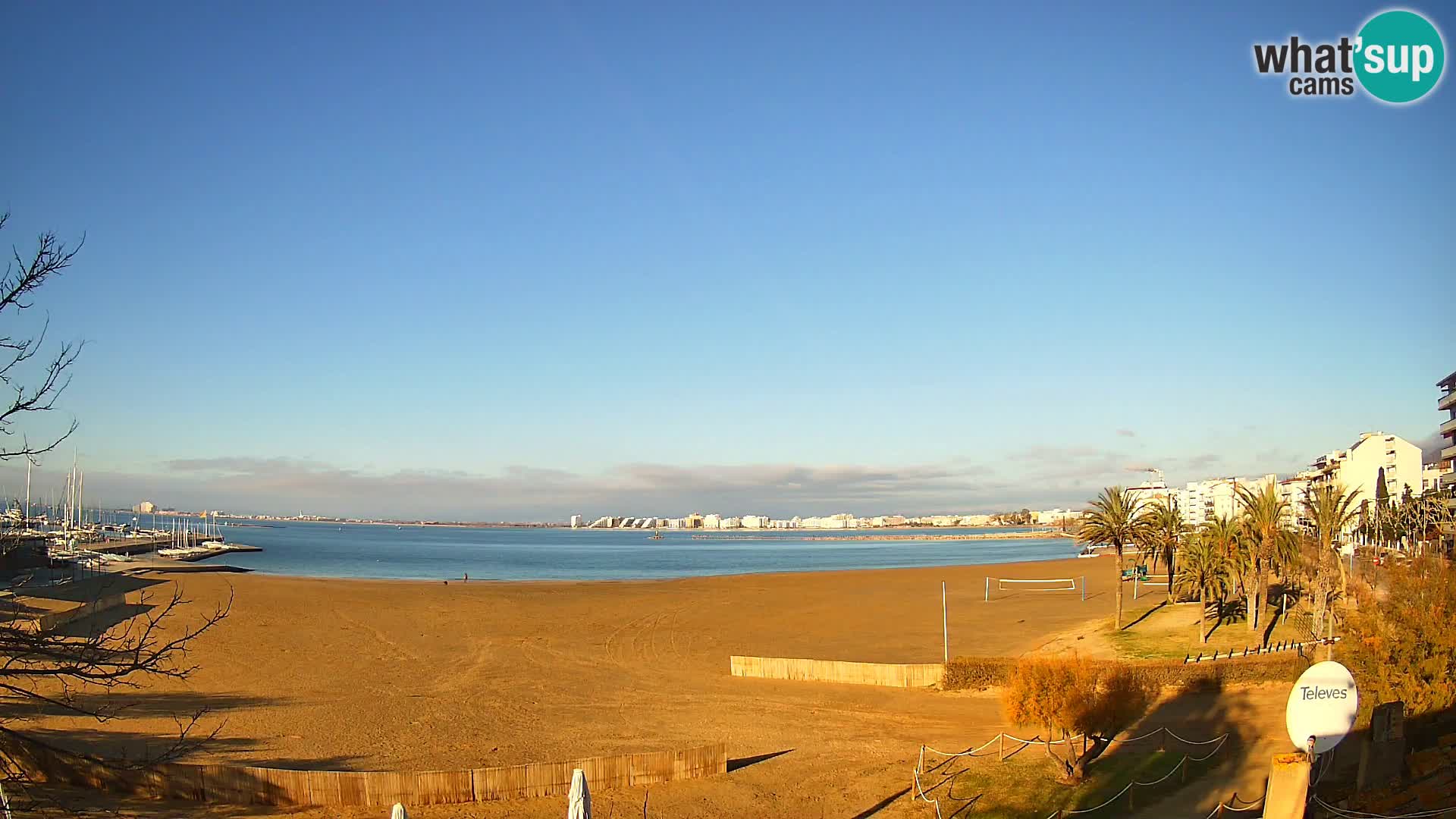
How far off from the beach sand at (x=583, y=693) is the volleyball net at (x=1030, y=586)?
4658mm

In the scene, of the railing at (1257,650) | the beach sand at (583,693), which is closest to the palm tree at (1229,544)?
the railing at (1257,650)

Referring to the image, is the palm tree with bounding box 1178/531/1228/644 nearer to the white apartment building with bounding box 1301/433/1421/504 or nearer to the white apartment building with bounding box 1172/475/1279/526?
the white apartment building with bounding box 1301/433/1421/504

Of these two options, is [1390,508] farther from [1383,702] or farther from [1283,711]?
[1383,702]

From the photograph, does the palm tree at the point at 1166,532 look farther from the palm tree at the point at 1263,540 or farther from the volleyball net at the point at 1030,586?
the volleyball net at the point at 1030,586

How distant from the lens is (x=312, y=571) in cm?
8844

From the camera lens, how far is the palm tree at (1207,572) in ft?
103

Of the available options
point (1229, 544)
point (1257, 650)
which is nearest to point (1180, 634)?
point (1229, 544)

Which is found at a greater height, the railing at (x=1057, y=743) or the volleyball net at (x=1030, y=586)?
the railing at (x=1057, y=743)

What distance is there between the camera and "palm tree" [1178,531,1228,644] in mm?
31328

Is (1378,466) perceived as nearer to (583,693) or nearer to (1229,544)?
(1229,544)

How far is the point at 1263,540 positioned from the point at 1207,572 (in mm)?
2708

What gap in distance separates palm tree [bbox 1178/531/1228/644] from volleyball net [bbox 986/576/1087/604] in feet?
56.8

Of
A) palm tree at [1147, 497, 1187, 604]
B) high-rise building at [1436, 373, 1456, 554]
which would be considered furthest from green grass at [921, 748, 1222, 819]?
high-rise building at [1436, 373, 1456, 554]

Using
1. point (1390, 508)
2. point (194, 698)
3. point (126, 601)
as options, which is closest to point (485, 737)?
point (194, 698)
